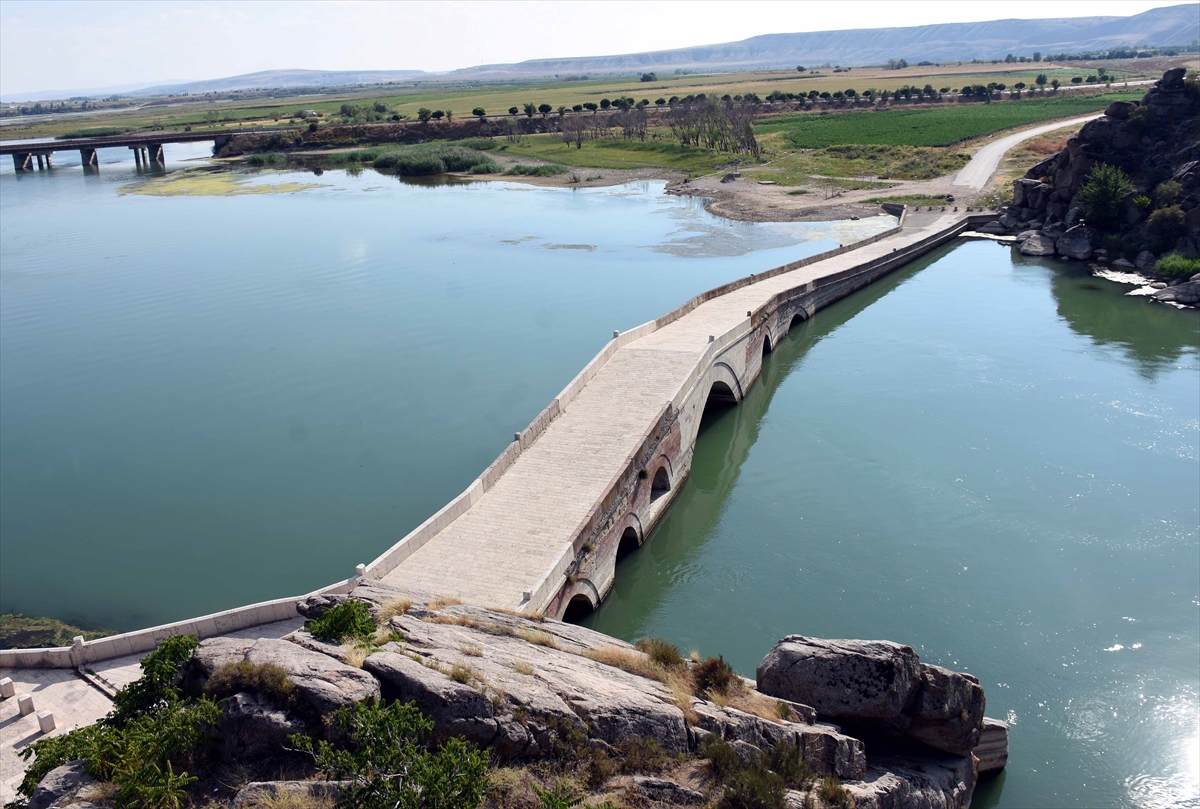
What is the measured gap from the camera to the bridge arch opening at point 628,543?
23.2m

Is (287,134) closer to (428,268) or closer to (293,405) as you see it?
(428,268)

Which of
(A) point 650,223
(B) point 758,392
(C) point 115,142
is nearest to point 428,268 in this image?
(A) point 650,223

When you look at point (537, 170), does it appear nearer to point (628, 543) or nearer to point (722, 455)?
point (722, 455)

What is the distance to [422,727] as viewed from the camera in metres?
9.92

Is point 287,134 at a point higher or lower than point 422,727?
higher

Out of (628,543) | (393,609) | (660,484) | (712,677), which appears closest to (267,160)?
(660,484)

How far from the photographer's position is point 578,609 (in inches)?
802

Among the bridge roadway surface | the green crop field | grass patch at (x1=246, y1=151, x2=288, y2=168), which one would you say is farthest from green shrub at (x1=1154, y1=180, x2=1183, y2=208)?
grass patch at (x1=246, y1=151, x2=288, y2=168)

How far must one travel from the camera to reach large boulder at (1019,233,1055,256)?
5559cm

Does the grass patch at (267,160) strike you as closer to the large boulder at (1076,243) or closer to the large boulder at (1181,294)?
the large boulder at (1076,243)

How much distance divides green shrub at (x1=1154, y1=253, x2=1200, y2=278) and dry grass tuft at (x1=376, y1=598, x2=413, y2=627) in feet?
162

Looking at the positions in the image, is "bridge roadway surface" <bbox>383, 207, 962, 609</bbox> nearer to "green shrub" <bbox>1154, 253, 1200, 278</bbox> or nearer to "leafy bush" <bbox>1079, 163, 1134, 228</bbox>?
"green shrub" <bbox>1154, 253, 1200, 278</bbox>

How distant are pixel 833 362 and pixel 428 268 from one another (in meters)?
25.1

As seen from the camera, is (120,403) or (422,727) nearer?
(422,727)
